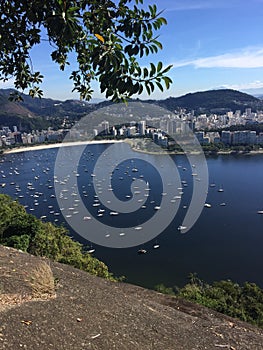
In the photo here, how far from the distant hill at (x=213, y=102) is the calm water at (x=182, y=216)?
36575 mm

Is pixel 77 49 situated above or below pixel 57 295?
above

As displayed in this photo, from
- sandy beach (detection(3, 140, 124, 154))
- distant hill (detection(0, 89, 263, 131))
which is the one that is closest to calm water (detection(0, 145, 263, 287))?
sandy beach (detection(3, 140, 124, 154))

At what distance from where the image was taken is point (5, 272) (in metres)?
2.13

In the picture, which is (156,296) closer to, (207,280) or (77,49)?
(77,49)

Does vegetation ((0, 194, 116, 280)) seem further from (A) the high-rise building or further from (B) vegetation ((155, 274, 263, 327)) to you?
(A) the high-rise building

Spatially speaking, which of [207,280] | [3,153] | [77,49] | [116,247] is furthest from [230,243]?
[3,153]

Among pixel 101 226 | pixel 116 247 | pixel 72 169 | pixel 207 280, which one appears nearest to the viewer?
pixel 207 280

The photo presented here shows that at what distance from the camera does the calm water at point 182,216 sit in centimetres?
916

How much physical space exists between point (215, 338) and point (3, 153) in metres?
37.2

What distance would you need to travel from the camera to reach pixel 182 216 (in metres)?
13.6

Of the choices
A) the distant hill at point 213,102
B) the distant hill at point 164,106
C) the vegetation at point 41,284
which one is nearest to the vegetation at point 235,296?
the vegetation at point 41,284

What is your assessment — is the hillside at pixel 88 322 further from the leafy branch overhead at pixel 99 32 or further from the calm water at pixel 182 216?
the calm water at pixel 182 216

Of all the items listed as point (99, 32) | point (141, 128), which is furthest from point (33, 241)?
point (141, 128)

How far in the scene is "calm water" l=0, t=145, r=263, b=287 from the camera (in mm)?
9156
